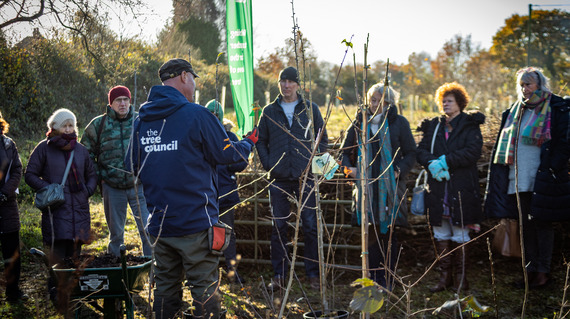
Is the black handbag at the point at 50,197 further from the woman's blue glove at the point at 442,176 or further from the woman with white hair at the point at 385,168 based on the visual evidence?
the woman's blue glove at the point at 442,176

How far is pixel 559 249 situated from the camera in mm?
5234

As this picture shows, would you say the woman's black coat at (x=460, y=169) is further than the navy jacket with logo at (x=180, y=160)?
Yes

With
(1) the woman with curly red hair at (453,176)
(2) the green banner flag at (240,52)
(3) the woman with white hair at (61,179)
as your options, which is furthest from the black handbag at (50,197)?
(1) the woman with curly red hair at (453,176)

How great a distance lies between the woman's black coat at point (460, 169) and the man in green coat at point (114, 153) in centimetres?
266

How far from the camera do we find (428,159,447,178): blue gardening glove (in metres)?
4.64

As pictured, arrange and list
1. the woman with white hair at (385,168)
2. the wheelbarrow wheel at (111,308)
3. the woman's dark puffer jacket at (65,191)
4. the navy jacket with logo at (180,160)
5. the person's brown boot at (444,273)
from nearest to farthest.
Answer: the navy jacket with logo at (180,160)
the wheelbarrow wheel at (111,308)
the woman's dark puffer jacket at (65,191)
the woman with white hair at (385,168)
the person's brown boot at (444,273)

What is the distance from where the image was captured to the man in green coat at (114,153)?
4723 mm

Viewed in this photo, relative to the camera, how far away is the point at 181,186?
2.94m

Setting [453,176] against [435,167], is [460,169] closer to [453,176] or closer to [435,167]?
[453,176]

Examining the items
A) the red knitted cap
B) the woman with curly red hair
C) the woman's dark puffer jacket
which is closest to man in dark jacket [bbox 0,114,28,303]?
the woman's dark puffer jacket

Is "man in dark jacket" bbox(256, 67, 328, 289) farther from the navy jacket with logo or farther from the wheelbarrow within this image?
the navy jacket with logo

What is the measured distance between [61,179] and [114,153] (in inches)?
21.7

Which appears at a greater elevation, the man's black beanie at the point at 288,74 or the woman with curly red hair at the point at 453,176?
the man's black beanie at the point at 288,74

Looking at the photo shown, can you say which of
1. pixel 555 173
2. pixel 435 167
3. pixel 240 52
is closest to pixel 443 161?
pixel 435 167
